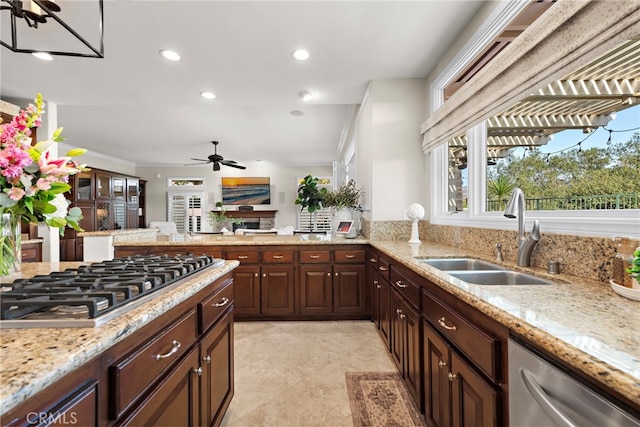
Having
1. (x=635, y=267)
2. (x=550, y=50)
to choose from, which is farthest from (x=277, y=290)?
(x=550, y=50)

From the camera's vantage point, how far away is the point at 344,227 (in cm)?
354

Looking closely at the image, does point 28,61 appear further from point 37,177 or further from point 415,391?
point 415,391

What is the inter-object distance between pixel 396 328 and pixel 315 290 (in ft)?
4.07

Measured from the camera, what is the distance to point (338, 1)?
2031 mm

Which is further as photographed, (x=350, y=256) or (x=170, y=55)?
(x=350, y=256)

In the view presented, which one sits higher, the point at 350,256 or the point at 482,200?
the point at 482,200

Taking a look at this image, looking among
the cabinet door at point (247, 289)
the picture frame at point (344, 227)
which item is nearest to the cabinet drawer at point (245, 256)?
the cabinet door at point (247, 289)

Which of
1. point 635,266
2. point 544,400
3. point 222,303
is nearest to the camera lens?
point 544,400

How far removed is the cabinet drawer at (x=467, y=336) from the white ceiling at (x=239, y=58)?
2078 mm

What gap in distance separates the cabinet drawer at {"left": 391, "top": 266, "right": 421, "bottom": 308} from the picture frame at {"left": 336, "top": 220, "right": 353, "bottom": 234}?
130cm

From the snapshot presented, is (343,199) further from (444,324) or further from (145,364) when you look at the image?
(145,364)

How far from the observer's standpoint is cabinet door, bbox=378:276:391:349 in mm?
2322

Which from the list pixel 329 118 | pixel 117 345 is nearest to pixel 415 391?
pixel 117 345

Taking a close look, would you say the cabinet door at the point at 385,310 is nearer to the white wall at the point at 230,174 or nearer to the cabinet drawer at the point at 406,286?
the cabinet drawer at the point at 406,286
